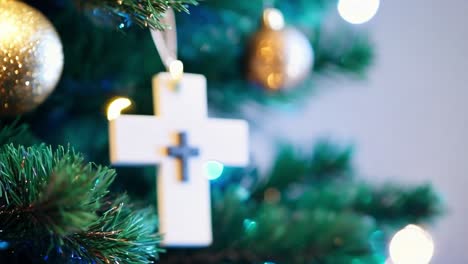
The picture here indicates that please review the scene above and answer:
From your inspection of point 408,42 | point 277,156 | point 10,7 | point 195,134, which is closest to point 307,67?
point 277,156

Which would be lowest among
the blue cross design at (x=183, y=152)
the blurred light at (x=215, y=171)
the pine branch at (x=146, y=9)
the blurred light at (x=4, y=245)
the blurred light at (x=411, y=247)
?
the blurred light at (x=4, y=245)

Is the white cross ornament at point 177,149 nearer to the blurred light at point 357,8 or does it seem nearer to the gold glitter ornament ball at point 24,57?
the gold glitter ornament ball at point 24,57

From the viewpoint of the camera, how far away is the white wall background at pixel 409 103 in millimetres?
1241

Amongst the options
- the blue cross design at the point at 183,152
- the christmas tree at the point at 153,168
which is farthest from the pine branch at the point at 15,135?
the blue cross design at the point at 183,152

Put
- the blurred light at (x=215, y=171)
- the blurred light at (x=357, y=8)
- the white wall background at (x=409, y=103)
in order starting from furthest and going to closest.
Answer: the white wall background at (x=409, y=103) → the blurred light at (x=357, y=8) → the blurred light at (x=215, y=171)

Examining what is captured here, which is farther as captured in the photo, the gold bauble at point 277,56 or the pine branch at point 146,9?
the gold bauble at point 277,56

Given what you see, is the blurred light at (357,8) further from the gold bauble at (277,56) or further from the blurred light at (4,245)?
the blurred light at (4,245)

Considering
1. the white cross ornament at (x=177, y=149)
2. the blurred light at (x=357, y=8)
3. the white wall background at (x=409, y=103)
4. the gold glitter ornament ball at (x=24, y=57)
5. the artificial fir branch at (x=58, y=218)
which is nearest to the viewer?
the artificial fir branch at (x=58, y=218)

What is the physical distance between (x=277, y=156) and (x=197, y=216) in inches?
7.0

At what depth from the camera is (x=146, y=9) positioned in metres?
0.41

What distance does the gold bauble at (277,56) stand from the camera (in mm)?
721

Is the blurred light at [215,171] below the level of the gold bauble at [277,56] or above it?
below

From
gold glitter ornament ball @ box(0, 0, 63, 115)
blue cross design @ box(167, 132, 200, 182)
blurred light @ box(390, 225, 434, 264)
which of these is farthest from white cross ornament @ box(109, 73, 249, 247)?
blurred light @ box(390, 225, 434, 264)

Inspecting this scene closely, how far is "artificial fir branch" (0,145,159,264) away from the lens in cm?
30
